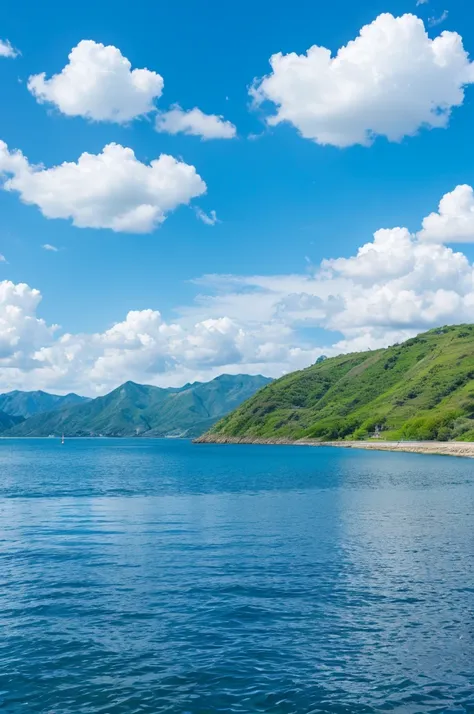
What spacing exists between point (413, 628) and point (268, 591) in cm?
1046

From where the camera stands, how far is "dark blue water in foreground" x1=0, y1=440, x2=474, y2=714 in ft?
82.7

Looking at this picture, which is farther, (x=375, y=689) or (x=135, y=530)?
(x=135, y=530)

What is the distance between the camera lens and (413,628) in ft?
107

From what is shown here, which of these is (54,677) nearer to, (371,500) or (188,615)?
(188,615)

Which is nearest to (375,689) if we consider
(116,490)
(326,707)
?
(326,707)

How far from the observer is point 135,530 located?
66562 mm

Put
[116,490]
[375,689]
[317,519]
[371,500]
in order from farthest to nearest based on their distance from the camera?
[116,490] → [371,500] → [317,519] → [375,689]

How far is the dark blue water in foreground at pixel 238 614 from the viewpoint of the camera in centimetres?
2522

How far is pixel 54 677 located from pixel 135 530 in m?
40.0

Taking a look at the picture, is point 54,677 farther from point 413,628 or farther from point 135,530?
point 135,530

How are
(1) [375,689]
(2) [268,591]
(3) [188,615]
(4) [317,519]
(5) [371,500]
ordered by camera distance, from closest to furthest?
(1) [375,689]
(3) [188,615]
(2) [268,591]
(4) [317,519]
(5) [371,500]

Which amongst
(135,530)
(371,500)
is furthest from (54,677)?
(371,500)

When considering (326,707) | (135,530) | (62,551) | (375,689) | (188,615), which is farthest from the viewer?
(135,530)

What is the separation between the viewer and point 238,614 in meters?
35.3
